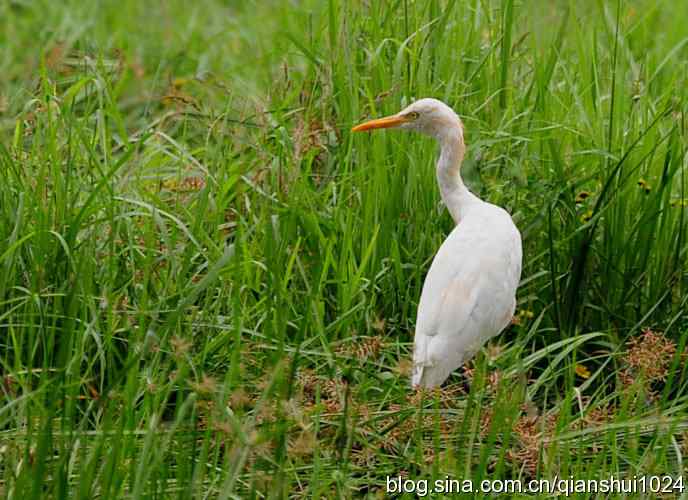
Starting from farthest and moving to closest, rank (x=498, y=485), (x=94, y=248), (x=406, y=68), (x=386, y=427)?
(x=406, y=68) → (x=94, y=248) → (x=386, y=427) → (x=498, y=485)

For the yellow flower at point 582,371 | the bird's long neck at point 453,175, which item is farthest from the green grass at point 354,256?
the bird's long neck at point 453,175

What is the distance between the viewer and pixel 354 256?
330 centimetres

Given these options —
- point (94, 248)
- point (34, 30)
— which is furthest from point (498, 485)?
point (34, 30)

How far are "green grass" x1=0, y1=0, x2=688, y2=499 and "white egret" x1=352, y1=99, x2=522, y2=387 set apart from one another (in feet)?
0.35

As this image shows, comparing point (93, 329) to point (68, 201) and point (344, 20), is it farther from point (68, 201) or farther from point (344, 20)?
point (344, 20)

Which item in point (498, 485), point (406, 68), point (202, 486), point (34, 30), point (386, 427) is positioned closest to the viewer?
point (202, 486)

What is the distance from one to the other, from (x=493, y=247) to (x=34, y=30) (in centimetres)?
336

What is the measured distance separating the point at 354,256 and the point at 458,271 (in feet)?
1.06

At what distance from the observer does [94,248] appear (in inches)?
120

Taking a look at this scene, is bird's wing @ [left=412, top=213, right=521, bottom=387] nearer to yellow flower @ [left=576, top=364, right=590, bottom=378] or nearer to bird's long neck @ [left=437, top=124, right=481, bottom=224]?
bird's long neck @ [left=437, top=124, right=481, bottom=224]

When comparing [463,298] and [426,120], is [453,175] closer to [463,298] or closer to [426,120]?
[426,120]

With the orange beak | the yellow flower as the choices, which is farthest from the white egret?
the yellow flower

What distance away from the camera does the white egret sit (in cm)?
298

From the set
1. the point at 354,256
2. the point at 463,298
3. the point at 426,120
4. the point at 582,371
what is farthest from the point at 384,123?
the point at 582,371
